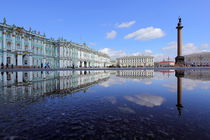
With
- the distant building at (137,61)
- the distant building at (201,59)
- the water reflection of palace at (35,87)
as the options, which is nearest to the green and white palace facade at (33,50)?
the water reflection of palace at (35,87)

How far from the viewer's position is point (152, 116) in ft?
11.5

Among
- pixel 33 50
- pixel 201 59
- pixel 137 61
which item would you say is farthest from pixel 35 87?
pixel 137 61

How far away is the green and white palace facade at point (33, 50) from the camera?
3838cm

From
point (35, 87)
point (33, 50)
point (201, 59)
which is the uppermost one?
point (201, 59)

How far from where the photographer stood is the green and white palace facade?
3838 centimetres

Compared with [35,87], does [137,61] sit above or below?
above

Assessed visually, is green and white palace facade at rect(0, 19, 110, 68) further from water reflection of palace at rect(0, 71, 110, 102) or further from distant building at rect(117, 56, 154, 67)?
distant building at rect(117, 56, 154, 67)

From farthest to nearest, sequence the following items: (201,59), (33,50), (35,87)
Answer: (201,59)
(33,50)
(35,87)

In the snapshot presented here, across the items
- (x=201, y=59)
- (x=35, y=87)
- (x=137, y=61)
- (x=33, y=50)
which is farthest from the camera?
(x=137, y=61)

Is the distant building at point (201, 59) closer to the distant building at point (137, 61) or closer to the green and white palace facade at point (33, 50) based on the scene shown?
the distant building at point (137, 61)

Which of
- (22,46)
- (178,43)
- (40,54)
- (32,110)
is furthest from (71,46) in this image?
(32,110)

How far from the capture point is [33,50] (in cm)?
4856

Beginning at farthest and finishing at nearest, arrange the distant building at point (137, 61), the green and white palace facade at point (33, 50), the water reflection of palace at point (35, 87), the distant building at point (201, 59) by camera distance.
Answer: the distant building at point (137, 61) → the distant building at point (201, 59) → the green and white palace facade at point (33, 50) → the water reflection of palace at point (35, 87)

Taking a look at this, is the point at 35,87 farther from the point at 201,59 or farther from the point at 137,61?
the point at 137,61
